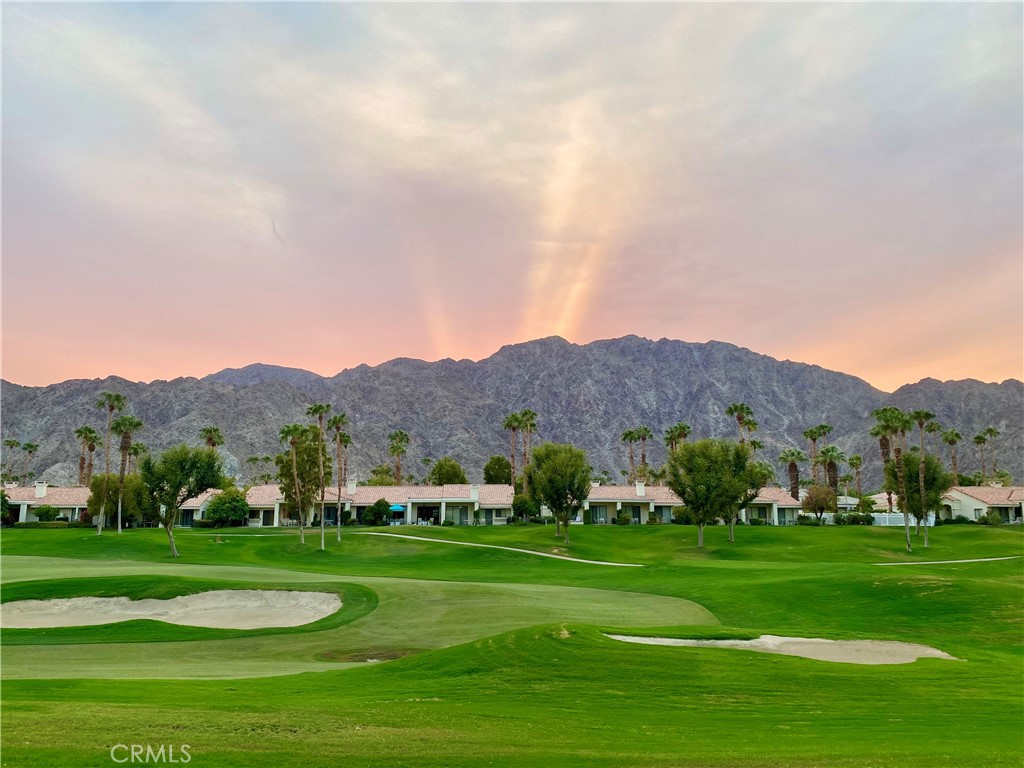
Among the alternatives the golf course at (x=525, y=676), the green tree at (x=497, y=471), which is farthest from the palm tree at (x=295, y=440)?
the green tree at (x=497, y=471)

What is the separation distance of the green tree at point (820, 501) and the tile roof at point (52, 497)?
112m

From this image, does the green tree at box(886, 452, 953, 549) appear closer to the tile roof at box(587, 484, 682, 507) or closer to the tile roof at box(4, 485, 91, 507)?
the tile roof at box(587, 484, 682, 507)

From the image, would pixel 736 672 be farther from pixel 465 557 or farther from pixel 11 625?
pixel 465 557

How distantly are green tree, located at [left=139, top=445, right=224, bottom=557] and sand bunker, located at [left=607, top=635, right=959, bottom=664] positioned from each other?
5492 cm

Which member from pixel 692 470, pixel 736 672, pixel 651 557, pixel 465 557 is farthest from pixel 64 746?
pixel 692 470

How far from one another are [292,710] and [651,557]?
6133 cm

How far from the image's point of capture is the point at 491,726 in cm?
1366

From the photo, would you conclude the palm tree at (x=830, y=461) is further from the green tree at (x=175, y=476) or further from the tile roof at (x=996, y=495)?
the green tree at (x=175, y=476)

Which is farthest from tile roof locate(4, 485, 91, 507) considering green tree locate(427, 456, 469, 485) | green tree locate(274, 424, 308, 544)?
green tree locate(427, 456, 469, 485)

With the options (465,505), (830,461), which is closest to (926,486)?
(465,505)

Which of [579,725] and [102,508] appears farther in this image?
[102,508]

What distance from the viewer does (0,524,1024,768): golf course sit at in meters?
11.9

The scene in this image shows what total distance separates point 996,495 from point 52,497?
149 metres

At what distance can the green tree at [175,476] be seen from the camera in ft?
214
